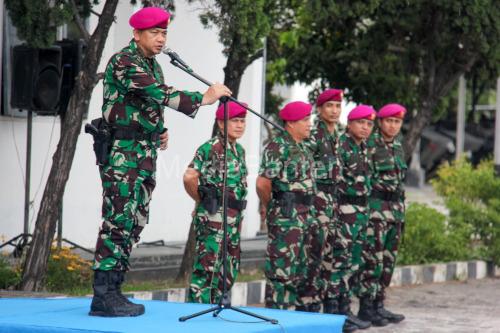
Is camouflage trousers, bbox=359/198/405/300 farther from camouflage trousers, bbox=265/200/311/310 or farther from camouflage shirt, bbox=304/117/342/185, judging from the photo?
camouflage trousers, bbox=265/200/311/310

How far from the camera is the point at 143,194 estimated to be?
23.0 feet

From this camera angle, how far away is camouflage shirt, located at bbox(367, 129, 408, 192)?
33.7 feet

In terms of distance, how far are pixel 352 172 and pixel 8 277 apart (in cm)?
296

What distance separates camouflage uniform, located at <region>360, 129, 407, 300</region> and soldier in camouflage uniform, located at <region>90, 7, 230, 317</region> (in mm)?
3714

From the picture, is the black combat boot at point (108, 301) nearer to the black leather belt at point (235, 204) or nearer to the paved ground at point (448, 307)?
the black leather belt at point (235, 204)

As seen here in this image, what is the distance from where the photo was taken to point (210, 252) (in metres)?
8.66

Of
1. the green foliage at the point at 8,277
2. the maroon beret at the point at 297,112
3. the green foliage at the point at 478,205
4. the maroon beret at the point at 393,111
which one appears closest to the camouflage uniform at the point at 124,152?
the maroon beret at the point at 297,112

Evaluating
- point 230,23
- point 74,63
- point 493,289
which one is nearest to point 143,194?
point 230,23

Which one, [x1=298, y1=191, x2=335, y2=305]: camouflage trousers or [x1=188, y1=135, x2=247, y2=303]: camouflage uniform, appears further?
[x1=298, y1=191, x2=335, y2=305]: camouflage trousers

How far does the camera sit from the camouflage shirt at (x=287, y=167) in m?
9.13

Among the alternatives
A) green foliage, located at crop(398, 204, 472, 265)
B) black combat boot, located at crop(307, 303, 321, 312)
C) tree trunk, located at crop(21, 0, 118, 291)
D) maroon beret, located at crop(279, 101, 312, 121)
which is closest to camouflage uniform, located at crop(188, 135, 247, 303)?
maroon beret, located at crop(279, 101, 312, 121)

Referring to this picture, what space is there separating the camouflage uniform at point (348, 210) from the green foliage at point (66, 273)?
222cm

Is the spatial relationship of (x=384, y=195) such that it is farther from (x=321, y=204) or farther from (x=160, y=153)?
(x=160, y=153)

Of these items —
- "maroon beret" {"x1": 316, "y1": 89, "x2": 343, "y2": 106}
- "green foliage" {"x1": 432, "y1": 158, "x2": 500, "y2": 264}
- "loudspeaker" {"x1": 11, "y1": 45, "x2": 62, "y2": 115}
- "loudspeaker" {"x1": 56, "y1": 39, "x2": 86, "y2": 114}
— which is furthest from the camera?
"green foliage" {"x1": 432, "y1": 158, "x2": 500, "y2": 264}
